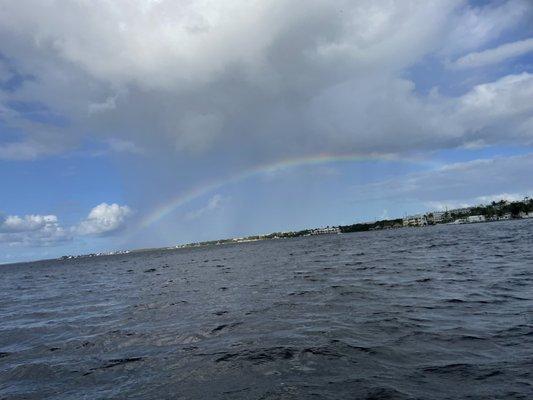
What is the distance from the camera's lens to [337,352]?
1384cm

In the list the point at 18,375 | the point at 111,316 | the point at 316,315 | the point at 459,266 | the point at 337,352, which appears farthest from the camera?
the point at 459,266

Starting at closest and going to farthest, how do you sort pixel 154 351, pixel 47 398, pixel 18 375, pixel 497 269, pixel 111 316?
1. pixel 47 398
2. pixel 18 375
3. pixel 154 351
4. pixel 111 316
5. pixel 497 269

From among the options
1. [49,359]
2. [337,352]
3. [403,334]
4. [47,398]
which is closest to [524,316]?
[403,334]

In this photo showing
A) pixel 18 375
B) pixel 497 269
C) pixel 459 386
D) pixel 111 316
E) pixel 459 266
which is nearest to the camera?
pixel 459 386

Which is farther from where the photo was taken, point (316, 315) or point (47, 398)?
point (316, 315)

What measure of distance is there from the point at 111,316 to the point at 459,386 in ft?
71.8

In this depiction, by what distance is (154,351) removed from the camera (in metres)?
16.1

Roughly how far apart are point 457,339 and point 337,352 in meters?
4.04

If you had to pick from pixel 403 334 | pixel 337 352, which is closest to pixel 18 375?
pixel 337 352

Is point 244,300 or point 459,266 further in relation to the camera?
point 459,266

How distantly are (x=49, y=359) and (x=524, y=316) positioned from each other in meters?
18.5

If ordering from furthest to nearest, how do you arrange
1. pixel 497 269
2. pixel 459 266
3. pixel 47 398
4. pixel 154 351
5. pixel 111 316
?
pixel 459 266
pixel 497 269
pixel 111 316
pixel 154 351
pixel 47 398

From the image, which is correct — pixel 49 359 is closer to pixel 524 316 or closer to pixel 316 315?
pixel 316 315

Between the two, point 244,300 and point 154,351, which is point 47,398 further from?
point 244,300
